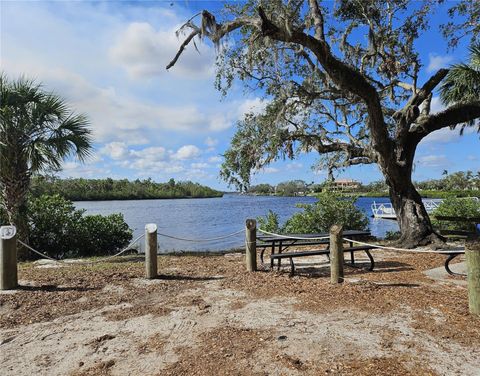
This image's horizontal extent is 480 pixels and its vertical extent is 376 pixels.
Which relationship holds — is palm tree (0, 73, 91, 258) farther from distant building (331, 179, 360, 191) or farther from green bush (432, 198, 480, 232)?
green bush (432, 198, 480, 232)

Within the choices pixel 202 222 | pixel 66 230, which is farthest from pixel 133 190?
pixel 66 230

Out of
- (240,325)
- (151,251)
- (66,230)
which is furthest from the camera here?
(66,230)

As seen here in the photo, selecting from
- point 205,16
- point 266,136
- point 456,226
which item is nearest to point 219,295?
point 205,16

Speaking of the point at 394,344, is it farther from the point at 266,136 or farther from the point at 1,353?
the point at 266,136

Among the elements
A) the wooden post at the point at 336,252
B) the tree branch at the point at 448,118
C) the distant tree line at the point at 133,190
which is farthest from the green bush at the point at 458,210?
the distant tree line at the point at 133,190

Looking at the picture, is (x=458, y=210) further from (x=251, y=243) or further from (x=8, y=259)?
(x=8, y=259)

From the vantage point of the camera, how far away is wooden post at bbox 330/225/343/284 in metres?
5.91

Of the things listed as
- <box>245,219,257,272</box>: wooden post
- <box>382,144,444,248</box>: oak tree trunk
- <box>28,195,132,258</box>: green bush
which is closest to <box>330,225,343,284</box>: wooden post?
<box>245,219,257,272</box>: wooden post

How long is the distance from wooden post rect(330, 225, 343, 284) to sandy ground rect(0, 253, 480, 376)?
159 mm

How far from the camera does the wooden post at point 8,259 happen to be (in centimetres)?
614

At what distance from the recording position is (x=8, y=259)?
20.4ft

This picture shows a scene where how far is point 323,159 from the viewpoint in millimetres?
12648

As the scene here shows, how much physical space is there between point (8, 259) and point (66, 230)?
223 inches

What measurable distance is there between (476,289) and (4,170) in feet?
33.5
